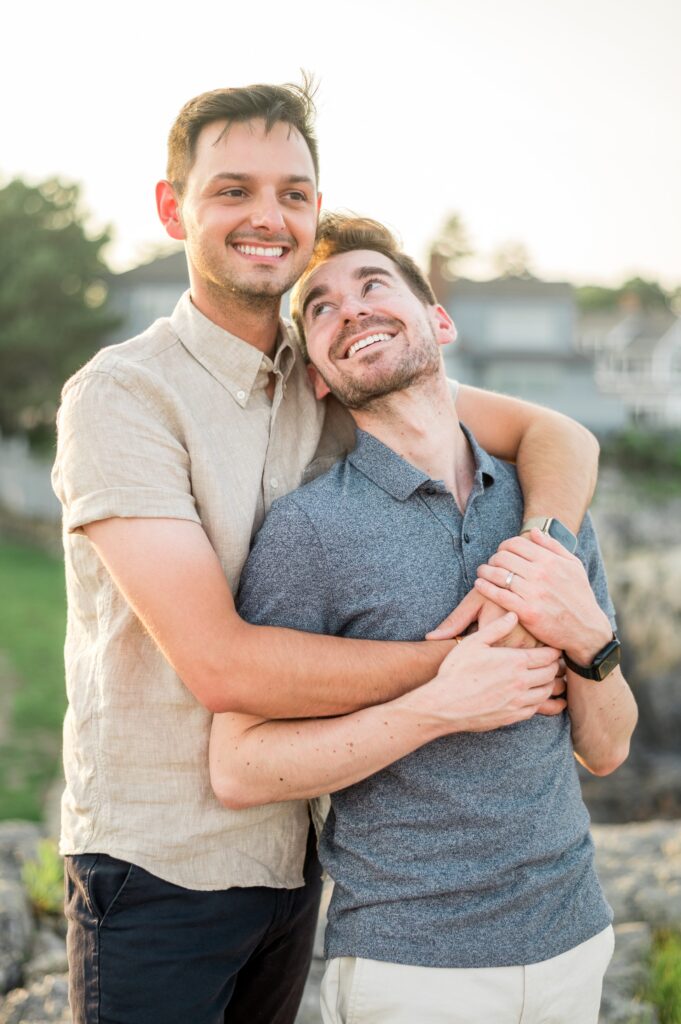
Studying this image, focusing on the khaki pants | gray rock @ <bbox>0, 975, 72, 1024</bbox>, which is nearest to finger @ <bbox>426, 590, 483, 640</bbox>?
the khaki pants

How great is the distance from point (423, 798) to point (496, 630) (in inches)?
17.3

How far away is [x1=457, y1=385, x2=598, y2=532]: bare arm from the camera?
9.12 feet

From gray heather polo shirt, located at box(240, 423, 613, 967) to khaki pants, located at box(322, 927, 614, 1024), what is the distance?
0.03m

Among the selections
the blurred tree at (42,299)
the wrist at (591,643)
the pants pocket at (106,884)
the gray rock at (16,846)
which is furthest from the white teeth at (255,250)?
the blurred tree at (42,299)

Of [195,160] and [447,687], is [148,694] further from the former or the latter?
[195,160]

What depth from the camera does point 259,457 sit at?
2592 mm

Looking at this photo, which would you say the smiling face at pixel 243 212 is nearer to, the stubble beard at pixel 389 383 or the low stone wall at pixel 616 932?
the stubble beard at pixel 389 383

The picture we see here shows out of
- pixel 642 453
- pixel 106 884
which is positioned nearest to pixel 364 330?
pixel 106 884

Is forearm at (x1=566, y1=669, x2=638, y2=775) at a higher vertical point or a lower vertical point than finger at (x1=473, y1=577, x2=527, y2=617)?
lower

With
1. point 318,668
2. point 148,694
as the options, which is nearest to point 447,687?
point 318,668

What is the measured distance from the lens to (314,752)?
7.59 ft

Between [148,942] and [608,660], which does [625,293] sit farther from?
[148,942]

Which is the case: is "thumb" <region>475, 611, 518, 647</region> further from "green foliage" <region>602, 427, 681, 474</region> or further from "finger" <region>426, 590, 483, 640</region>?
"green foliage" <region>602, 427, 681, 474</region>

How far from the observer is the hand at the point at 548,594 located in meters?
2.42
